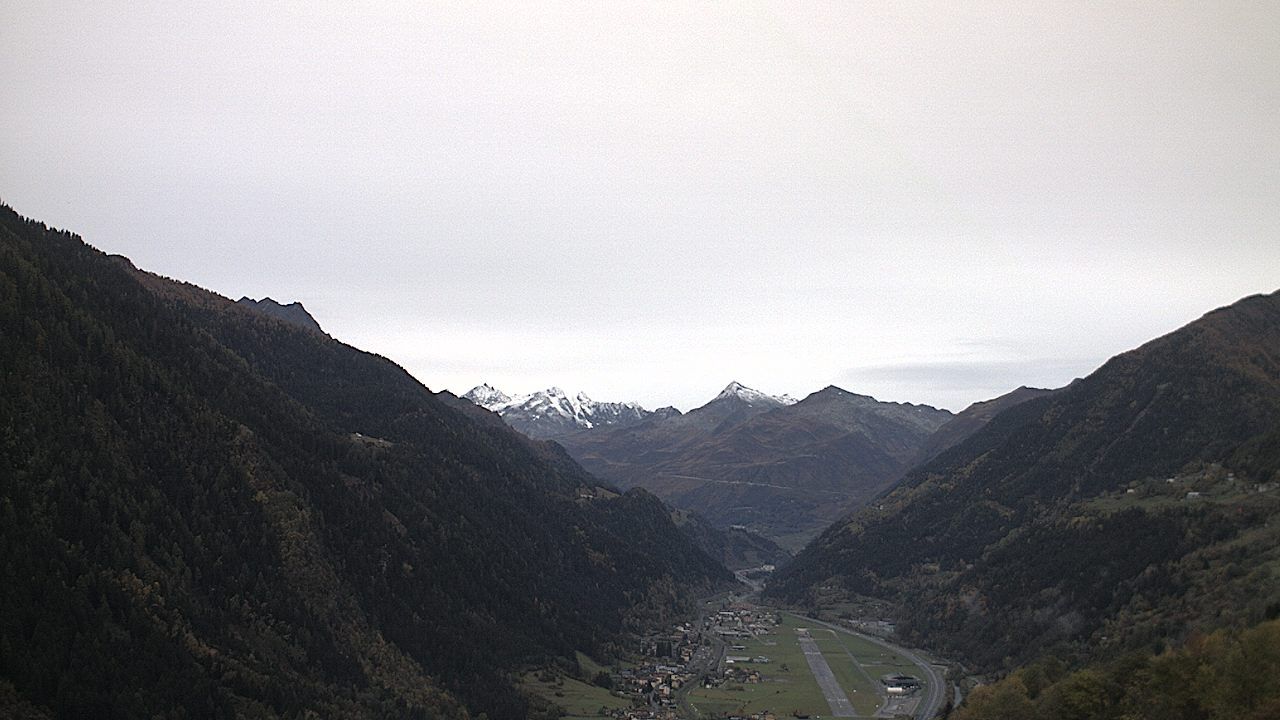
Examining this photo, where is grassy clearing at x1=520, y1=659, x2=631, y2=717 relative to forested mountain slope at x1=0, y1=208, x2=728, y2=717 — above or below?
below

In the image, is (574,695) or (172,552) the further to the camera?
(574,695)

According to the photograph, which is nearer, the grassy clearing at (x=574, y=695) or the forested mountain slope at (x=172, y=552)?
the forested mountain slope at (x=172, y=552)

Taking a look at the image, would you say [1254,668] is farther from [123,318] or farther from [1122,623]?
[123,318]

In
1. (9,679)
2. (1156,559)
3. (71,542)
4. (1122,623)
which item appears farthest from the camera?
Answer: (1156,559)

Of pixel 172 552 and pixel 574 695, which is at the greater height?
pixel 172 552

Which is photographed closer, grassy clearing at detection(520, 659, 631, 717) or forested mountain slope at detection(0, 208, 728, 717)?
forested mountain slope at detection(0, 208, 728, 717)

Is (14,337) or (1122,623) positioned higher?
(14,337)

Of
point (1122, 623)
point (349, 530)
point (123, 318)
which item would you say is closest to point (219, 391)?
point (123, 318)

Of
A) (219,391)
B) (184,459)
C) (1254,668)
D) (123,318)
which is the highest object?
(123,318)

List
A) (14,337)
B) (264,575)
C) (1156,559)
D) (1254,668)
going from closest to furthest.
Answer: (1254,668), (14,337), (264,575), (1156,559)

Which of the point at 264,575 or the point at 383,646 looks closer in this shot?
→ the point at 264,575

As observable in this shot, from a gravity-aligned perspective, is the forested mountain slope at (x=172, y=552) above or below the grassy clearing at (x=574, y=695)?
above
